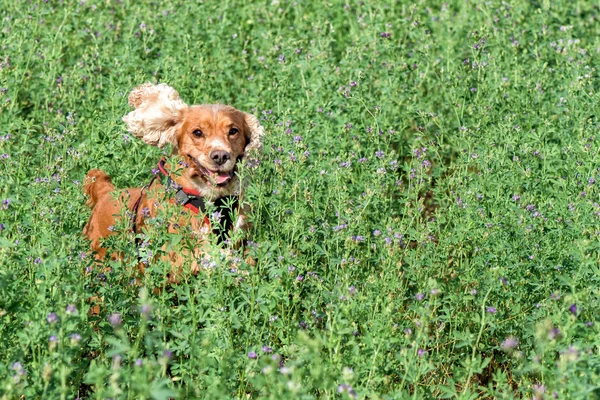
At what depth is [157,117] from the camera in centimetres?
662

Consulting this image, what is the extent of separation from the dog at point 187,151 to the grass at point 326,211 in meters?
0.17

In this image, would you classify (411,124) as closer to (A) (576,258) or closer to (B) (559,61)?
(B) (559,61)

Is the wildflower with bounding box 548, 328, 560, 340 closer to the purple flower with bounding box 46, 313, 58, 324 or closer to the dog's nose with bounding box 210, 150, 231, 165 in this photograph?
the purple flower with bounding box 46, 313, 58, 324

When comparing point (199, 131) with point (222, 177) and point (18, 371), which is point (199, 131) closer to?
point (222, 177)

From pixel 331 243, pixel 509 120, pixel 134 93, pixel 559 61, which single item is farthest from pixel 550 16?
pixel 331 243

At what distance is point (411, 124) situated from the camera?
26.7 ft

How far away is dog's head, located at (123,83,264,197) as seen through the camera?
6.19 metres

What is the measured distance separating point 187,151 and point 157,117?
0.35 metres

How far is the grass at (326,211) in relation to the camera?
160 inches

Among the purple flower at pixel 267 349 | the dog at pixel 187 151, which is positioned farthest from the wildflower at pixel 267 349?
the dog at pixel 187 151

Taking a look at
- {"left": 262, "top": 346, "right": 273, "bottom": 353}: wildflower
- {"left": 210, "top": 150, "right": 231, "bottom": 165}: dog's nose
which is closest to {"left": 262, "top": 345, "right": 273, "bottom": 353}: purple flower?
{"left": 262, "top": 346, "right": 273, "bottom": 353}: wildflower

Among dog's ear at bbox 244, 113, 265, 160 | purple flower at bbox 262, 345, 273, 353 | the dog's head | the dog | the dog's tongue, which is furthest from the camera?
dog's ear at bbox 244, 113, 265, 160

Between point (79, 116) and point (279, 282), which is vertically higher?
point (279, 282)

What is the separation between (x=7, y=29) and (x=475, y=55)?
3.94 meters
